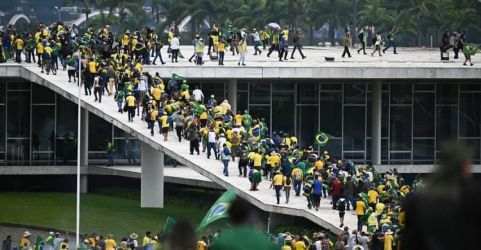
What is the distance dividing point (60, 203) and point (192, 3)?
39.9m

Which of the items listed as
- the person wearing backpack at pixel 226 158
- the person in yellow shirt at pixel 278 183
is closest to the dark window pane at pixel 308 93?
the person wearing backpack at pixel 226 158

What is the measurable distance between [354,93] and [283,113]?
2.51 m

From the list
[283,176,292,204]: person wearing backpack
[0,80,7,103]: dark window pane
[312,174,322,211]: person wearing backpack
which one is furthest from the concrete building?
[312,174,322,211]: person wearing backpack

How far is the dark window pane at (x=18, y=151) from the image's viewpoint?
160 ft

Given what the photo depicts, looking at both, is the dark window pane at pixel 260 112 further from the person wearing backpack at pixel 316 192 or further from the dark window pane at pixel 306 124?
the person wearing backpack at pixel 316 192

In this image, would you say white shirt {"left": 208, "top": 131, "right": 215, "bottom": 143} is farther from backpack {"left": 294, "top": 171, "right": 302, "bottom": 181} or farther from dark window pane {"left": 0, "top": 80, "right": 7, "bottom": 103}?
dark window pane {"left": 0, "top": 80, "right": 7, "bottom": 103}

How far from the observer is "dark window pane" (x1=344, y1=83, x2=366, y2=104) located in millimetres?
51531

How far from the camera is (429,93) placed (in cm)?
5194

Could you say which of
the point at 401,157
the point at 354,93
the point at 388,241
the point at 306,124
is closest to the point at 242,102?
the point at 306,124

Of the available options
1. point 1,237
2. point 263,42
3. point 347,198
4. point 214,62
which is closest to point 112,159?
point 214,62

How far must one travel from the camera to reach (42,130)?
164 ft

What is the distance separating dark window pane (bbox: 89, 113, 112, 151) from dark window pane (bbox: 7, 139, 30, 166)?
7.22 feet

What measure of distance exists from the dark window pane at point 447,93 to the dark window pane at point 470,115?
0.86 feet

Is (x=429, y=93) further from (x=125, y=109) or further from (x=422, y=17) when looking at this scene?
(x=422, y=17)
